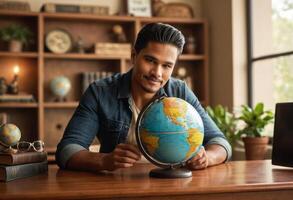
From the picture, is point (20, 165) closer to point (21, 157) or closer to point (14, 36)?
point (21, 157)

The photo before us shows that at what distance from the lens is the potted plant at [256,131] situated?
365 cm

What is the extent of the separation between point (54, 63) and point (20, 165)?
124 inches

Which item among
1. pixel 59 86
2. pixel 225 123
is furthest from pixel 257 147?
pixel 59 86

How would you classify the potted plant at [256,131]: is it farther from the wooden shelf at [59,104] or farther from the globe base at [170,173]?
the globe base at [170,173]

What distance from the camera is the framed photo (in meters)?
4.69

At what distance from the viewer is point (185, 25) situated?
198 inches

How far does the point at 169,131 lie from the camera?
5.02 ft

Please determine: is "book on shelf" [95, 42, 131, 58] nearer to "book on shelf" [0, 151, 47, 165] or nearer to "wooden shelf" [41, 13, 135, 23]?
"wooden shelf" [41, 13, 135, 23]

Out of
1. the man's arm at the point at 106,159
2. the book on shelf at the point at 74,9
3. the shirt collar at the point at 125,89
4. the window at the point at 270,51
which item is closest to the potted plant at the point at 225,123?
the window at the point at 270,51

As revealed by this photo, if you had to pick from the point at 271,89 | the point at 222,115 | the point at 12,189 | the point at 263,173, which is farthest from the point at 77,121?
the point at 271,89

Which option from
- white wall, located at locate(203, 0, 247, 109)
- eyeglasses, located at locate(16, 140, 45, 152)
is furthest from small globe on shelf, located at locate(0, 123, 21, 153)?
white wall, located at locate(203, 0, 247, 109)

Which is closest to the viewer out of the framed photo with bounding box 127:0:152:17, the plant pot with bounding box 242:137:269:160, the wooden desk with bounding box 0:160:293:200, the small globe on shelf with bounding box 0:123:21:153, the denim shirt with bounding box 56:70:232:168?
the wooden desk with bounding box 0:160:293:200

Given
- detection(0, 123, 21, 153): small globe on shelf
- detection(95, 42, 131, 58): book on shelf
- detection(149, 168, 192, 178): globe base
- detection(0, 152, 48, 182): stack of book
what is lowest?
detection(149, 168, 192, 178): globe base

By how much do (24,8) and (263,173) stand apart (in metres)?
3.31
